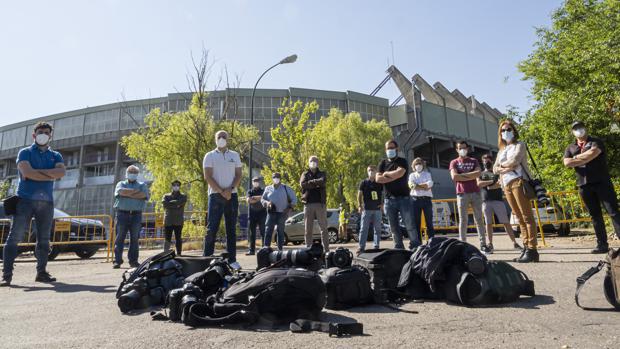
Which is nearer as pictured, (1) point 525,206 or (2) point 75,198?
→ (1) point 525,206

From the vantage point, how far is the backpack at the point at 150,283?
10.8 ft

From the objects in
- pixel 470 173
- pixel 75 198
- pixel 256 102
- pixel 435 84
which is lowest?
pixel 470 173

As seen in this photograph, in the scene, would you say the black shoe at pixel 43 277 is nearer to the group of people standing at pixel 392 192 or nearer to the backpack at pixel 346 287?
the group of people standing at pixel 392 192

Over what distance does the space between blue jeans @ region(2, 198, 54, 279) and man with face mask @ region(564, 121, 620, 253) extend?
763 cm

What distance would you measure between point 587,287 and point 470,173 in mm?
3502

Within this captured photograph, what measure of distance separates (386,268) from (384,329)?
1.20 meters

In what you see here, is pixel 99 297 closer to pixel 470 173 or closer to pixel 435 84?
pixel 470 173

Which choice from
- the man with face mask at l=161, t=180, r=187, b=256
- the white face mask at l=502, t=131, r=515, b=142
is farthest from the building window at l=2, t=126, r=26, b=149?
the white face mask at l=502, t=131, r=515, b=142

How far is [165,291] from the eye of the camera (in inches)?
140

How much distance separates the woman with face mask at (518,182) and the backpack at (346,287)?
3190mm

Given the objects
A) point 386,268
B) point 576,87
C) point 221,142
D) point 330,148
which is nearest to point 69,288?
point 221,142

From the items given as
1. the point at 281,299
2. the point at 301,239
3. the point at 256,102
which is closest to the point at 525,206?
the point at 281,299

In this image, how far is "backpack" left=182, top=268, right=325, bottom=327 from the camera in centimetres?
256

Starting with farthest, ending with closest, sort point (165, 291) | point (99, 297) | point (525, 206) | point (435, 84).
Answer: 1. point (435, 84)
2. point (525, 206)
3. point (99, 297)
4. point (165, 291)
